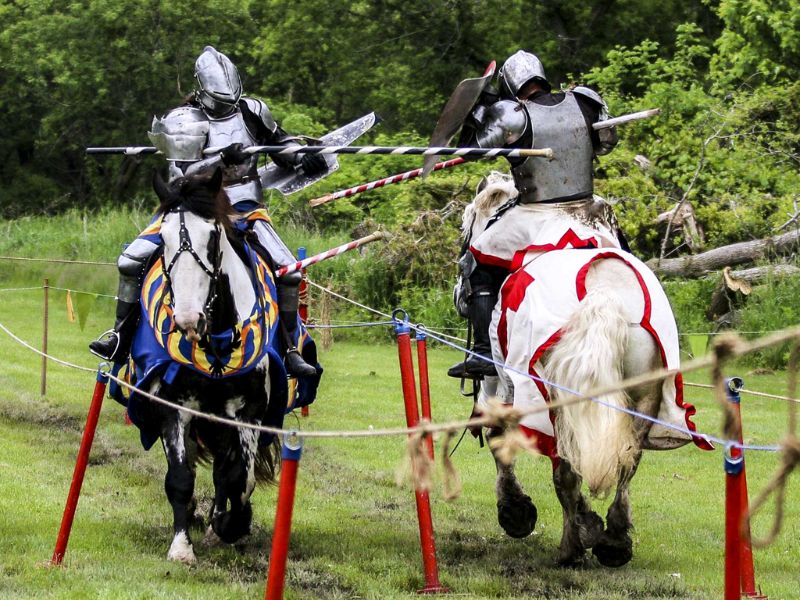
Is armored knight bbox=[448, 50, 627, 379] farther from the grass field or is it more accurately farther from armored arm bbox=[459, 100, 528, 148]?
the grass field

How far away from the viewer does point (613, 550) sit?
6.65 m

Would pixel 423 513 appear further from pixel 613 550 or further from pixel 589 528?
pixel 613 550

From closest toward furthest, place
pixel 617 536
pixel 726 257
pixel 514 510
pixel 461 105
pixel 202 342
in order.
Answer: pixel 202 342, pixel 617 536, pixel 461 105, pixel 514 510, pixel 726 257

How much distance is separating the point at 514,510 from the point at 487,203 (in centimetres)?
180

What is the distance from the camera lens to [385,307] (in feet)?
60.6

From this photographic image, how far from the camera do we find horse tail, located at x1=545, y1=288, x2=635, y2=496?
5887 millimetres

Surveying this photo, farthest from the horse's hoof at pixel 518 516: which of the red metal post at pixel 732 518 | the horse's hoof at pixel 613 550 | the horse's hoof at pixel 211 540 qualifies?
the red metal post at pixel 732 518

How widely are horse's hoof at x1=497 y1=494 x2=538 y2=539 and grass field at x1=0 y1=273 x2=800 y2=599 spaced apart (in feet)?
0.27

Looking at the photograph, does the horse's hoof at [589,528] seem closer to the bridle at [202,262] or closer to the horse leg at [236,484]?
the horse leg at [236,484]

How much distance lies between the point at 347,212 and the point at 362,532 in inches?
644

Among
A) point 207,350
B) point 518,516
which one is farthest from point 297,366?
point 518,516

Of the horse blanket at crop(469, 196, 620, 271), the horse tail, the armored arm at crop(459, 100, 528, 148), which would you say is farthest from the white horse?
the armored arm at crop(459, 100, 528, 148)

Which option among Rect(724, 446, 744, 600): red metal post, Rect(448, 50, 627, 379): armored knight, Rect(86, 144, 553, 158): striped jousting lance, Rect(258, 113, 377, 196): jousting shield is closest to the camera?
Rect(724, 446, 744, 600): red metal post

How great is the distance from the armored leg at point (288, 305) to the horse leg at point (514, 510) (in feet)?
4.09
